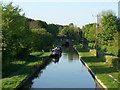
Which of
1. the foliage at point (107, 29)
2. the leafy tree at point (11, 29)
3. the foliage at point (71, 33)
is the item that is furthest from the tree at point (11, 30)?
the foliage at point (71, 33)

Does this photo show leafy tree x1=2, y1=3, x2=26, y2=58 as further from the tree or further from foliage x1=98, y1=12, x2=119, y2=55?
foliage x1=98, y1=12, x2=119, y2=55

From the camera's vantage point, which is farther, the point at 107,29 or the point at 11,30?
the point at 107,29

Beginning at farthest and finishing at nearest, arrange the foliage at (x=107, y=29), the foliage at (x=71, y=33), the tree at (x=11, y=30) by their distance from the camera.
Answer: the foliage at (x=71, y=33) → the foliage at (x=107, y=29) → the tree at (x=11, y=30)

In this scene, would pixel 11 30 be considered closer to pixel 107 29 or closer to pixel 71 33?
pixel 107 29

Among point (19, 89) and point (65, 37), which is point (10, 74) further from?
point (65, 37)

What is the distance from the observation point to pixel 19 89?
2302cm

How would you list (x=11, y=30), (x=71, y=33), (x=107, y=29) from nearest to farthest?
1. (x=11, y=30)
2. (x=107, y=29)
3. (x=71, y=33)

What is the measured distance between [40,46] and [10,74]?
33.9 meters

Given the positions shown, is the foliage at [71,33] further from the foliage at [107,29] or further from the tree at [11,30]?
the tree at [11,30]

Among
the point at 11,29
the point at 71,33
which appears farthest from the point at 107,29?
the point at 71,33

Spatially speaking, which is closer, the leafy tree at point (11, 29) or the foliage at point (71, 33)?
A: the leafy tree at point (11, 29)

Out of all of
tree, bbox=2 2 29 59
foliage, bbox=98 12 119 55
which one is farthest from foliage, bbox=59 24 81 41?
tree, bbox=2 2 29 59

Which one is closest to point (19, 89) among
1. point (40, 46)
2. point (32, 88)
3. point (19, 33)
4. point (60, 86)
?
point (32, 88)

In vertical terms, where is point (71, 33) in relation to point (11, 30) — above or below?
above
